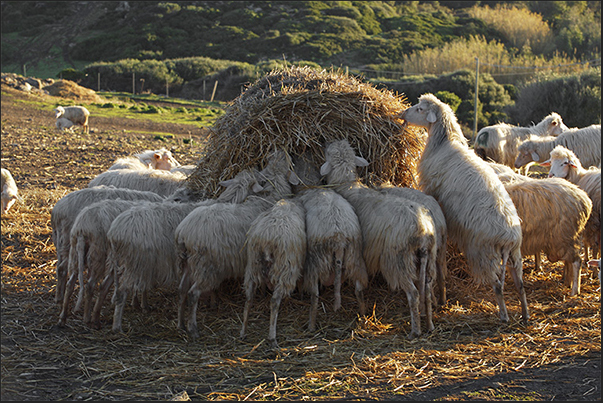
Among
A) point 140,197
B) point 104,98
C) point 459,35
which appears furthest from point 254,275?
point 459,35

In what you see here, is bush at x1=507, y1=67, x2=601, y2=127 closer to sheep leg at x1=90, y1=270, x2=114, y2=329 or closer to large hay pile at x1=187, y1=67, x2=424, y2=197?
large hay pile at x1=187, y1=67, x2=424, y2=197

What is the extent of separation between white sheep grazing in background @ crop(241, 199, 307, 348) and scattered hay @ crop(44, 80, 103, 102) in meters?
24.7

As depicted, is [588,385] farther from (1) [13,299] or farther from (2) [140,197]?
(1) [13,299]

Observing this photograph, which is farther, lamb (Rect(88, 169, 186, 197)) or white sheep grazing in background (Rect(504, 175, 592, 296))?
lamb (Rect(88, 169, 186, 197))

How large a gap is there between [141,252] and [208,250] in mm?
694

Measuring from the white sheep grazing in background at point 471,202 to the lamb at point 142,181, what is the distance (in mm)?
3317

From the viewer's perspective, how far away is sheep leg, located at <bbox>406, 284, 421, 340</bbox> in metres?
5.40

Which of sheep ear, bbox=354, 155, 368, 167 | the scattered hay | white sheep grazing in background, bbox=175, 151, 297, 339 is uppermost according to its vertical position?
sheep ear, bbox=354, 155, 368, 167

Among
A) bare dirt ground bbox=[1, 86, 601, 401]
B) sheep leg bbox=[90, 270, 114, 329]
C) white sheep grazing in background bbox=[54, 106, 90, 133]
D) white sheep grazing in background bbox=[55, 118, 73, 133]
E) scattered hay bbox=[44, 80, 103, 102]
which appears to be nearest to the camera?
bare dirt ground bbox=[1, 86, 601, 401]

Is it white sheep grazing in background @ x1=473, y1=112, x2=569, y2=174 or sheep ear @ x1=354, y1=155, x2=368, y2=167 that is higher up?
sheep ear @ x1=354, y1=155, x2=368, y2=167

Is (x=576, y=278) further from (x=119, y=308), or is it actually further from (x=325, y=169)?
(x=119, y=308)

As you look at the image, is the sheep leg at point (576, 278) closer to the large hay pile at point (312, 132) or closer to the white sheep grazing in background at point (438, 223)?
the white sheep grazing in background at point (438, 223)

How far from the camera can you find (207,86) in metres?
37.4

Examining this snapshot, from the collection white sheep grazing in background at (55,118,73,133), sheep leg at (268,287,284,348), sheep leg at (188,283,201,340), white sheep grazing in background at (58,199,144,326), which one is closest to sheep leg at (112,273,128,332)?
white sheep grazing in background at (58,199,144,326)
